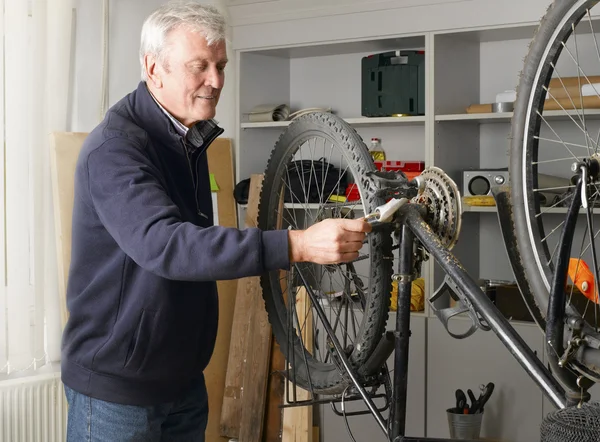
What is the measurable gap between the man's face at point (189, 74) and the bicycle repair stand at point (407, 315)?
0.50 metres

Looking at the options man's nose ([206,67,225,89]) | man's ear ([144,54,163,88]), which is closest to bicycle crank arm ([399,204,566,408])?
man's nose ([206,67,225,89])

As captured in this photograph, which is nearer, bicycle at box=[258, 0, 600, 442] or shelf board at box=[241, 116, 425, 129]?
bicycle at box=[258, 0, 600, 442]

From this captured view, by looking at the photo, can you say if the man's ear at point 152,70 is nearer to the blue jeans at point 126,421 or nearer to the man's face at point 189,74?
the man's face at point 189,74

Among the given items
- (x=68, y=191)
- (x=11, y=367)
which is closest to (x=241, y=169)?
(x=68, y=191)

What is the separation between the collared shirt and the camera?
1801mm

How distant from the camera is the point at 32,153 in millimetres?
3051

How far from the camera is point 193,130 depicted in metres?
1.84

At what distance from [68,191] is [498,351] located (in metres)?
1.81

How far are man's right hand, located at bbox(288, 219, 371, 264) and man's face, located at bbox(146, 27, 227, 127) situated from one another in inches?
17.7

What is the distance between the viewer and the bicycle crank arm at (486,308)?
1.38 m

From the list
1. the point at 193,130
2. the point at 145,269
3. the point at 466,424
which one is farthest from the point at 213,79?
the point at 466,424

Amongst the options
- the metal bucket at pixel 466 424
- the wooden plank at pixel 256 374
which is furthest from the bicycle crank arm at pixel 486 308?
the wooden plank at pixel 256 374

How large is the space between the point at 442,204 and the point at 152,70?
712mm

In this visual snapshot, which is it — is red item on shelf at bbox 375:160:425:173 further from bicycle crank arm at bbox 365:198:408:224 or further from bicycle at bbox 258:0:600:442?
bicycle crank arm at bbox 365:198:408:224
